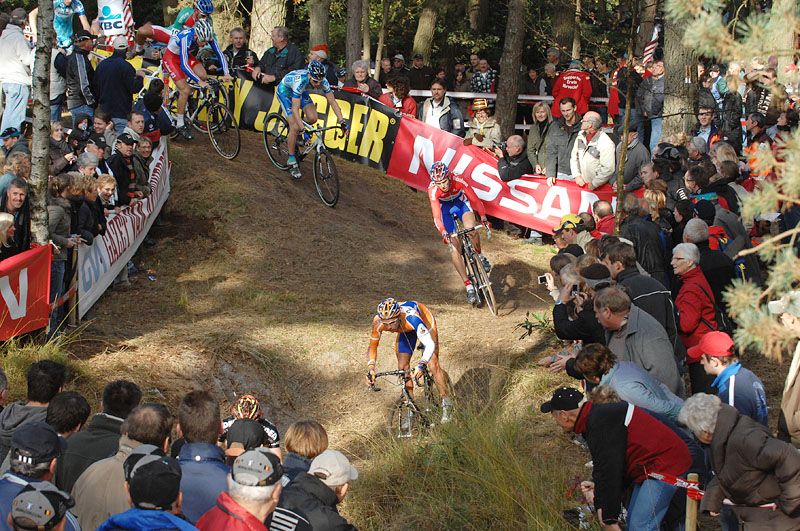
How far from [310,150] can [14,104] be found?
4.67m

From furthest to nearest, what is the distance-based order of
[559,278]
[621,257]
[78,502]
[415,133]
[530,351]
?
[415,133] → [530,351] → [559,278] → [621,257] → [78,502]

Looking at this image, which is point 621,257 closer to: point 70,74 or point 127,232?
point 127,232

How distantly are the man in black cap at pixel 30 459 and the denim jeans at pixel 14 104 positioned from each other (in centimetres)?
A: 951

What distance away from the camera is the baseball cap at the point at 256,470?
3734 millimetres

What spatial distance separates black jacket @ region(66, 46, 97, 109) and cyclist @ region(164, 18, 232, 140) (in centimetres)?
129

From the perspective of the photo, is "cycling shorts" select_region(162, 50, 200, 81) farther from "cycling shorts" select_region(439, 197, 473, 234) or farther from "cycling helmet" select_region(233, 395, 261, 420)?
"cycling helmet" select_region(233, 395, 261, 420)

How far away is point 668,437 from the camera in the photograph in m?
4.83

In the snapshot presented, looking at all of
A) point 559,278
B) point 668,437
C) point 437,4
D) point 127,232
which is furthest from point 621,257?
point 437,4

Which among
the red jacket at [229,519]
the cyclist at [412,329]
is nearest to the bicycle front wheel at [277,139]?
the cyclist at [412,329]

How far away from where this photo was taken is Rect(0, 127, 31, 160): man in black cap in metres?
10.5

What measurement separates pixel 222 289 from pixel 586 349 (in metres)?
6.75

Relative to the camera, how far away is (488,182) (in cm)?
1450

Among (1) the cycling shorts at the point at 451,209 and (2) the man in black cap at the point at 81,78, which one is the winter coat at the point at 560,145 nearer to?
(1) the cycling shorts at the point at 451,209

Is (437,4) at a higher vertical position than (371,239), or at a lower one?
higher
